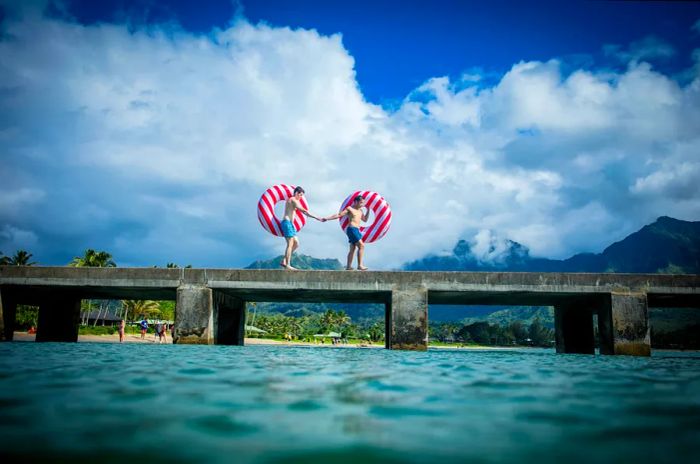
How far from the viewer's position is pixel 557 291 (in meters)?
11.2

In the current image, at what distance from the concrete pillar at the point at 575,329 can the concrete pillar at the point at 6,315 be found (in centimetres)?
1580

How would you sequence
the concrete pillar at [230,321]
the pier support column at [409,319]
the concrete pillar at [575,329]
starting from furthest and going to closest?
1. the concrete pillar at [575,329]
2. the concrete pillar at [230,321]
3. the pier support column at [409,319]

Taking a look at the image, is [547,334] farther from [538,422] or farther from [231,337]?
[538,422]

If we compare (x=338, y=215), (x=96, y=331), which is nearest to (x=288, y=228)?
(x=338, y=215)

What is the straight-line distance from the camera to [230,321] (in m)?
14.4

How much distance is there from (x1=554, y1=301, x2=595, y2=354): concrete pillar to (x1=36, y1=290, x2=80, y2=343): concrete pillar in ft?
52.4

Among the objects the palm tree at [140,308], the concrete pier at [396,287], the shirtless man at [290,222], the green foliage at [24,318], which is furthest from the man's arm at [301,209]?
the palm tree at [140,308]

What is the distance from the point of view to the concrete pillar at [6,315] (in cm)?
1184

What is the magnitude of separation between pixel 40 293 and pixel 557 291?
46.4 feet

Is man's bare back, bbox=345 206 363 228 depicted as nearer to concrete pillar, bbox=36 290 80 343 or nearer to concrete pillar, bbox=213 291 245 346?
concrete pillar, bbox=213 291 245 346

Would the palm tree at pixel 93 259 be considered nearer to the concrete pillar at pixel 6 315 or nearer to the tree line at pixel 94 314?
the tree line at pixel 94 314

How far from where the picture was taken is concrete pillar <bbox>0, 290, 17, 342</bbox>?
11.8 m

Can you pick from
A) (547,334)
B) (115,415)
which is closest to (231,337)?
(115,415)

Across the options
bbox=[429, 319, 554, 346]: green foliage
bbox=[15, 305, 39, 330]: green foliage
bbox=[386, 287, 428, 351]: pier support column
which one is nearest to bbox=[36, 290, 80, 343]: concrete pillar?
bbox=[386, 287, 428, 351]: pier support column
